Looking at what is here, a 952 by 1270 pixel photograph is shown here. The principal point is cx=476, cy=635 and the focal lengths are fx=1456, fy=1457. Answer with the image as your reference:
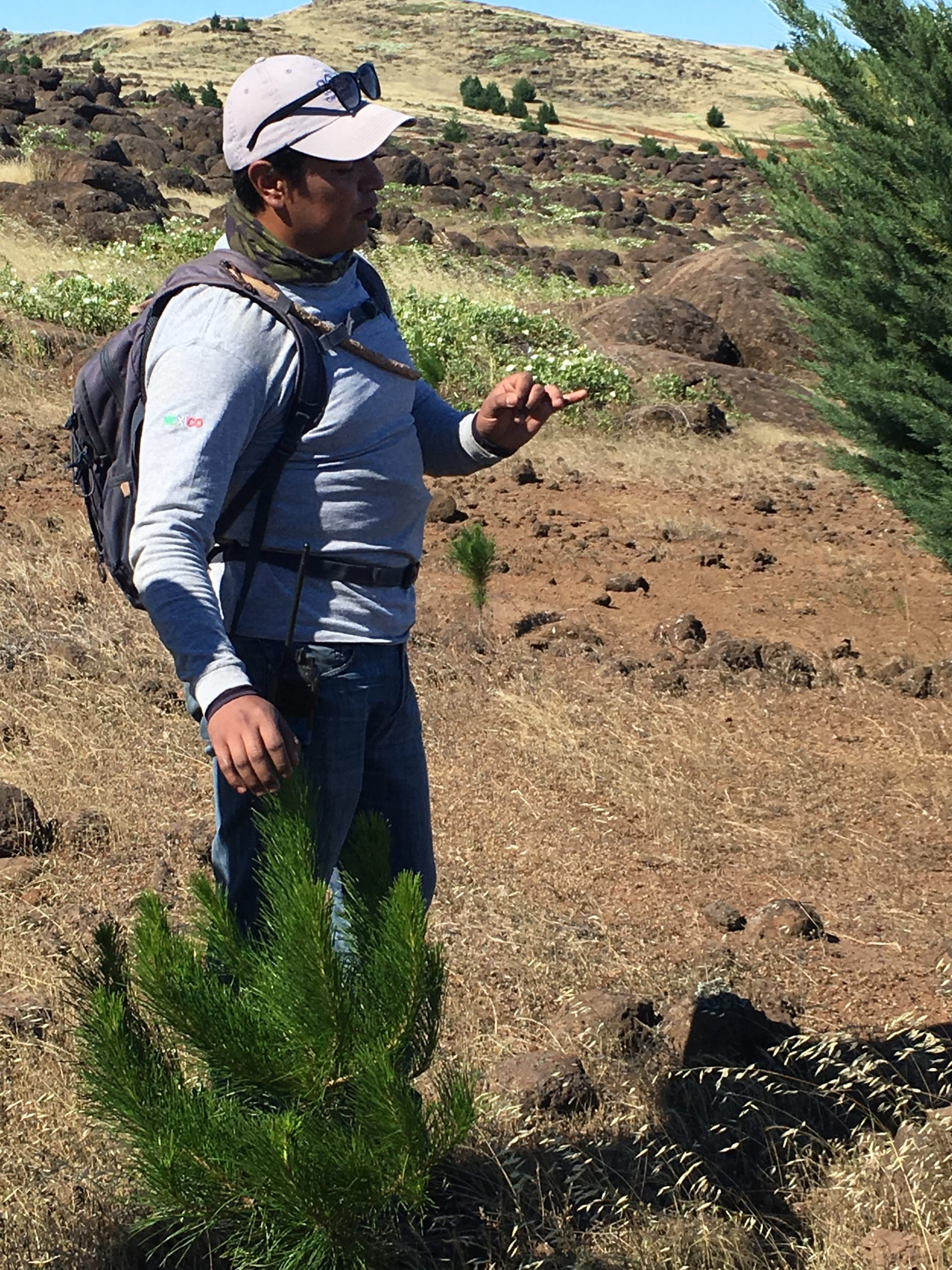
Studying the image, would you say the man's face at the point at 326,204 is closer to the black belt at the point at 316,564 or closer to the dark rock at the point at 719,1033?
the black belt at the point at 316,564

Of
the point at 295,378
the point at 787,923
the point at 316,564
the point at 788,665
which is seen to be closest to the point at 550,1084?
the point at 787,923

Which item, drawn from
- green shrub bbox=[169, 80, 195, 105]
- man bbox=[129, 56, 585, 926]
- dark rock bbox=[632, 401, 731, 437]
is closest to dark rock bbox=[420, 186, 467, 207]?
green shrub bbox=[169, 80, 195, 105]

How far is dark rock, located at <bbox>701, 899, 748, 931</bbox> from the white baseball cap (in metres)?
2.36

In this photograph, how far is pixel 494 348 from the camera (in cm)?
1175

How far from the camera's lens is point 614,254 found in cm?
2084

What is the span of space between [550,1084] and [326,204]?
177 cm

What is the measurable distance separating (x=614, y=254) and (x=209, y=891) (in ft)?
64.8

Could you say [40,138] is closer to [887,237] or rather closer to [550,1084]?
[887,237]

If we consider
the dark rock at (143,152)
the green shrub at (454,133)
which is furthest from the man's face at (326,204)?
the green shrub at (454,133)

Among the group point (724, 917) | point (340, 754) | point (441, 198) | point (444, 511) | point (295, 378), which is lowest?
point (441, 198)

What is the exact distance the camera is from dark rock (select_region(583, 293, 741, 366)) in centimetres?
1265

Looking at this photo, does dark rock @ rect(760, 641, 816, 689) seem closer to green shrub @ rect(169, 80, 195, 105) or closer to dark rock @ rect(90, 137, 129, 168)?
dark rock @ rect(90, 137, 129, 168)

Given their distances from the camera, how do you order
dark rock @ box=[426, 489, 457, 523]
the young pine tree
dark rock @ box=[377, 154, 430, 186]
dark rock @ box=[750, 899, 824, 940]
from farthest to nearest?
dark rock @ box=[377, 154, 430, 186], dark rock @ box=[426, 489, 457, 523], the young pine tree, dark rock @ box=[750, 899, 824, 940]

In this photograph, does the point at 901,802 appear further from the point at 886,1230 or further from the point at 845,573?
the point at 845,573
